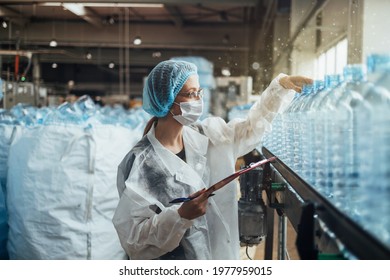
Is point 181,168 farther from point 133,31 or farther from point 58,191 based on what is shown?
point 133,31

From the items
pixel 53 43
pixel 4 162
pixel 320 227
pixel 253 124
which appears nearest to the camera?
pixel 320 227

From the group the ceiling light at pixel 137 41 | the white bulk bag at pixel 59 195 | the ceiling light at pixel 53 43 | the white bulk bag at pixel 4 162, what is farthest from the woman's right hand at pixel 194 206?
the ceiling light at pixel 137 41

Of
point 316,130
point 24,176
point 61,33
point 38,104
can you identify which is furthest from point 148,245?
point 61,33

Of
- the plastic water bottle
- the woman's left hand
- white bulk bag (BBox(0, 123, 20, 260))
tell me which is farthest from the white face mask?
white bulk bag (BBox(0, 123, 20, 260))

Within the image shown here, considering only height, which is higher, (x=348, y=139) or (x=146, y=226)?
(x=348, y=139)

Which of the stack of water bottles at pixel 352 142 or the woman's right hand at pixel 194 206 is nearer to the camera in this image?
the stack of water bottles at pixel 352 142

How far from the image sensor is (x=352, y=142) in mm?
679

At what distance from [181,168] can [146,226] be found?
0.55ft

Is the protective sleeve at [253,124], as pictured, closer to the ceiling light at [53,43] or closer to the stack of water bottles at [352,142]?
the stack of water bottles at [352,142]

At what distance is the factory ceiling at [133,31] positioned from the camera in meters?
2.05

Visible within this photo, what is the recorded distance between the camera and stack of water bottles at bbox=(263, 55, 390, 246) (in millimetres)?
551

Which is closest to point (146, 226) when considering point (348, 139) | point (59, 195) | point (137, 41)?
point (348, 139)

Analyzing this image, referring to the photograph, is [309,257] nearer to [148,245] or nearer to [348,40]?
[148,245]

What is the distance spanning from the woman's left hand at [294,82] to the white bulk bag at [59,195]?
3.62 feet
